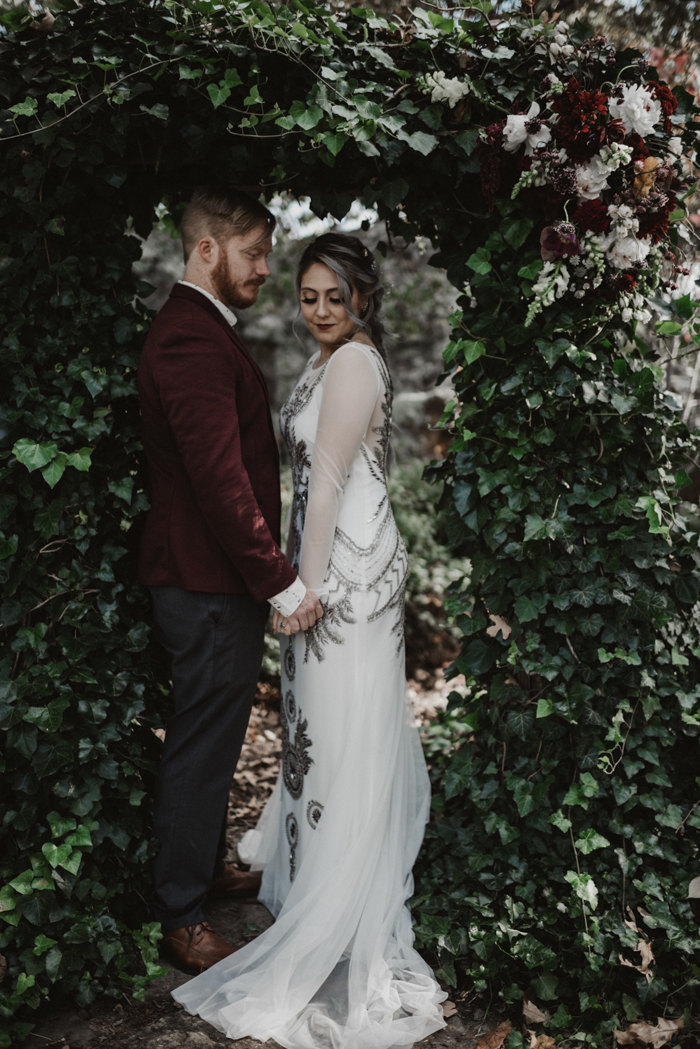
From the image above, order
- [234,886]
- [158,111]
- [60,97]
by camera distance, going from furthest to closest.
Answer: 1. [234,886]
2. [158,111]
3. [60,97]

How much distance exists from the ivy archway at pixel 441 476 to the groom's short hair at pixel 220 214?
0.09 m

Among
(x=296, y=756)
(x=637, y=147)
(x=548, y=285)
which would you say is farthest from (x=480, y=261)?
(x=296, y=756)

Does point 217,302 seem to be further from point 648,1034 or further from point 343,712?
point 648,1034

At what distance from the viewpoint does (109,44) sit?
228 centimetres

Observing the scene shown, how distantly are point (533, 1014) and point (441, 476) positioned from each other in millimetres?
1889

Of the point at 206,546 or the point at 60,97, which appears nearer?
→ the point at 60,97

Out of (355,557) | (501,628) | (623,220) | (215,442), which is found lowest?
(501,628)

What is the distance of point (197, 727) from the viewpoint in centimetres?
272

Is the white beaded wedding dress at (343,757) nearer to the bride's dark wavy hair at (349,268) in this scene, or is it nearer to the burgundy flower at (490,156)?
the bride's dark wavy hair at (349,268)

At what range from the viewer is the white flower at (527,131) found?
93.6 inches

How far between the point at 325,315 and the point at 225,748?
1.67 meters

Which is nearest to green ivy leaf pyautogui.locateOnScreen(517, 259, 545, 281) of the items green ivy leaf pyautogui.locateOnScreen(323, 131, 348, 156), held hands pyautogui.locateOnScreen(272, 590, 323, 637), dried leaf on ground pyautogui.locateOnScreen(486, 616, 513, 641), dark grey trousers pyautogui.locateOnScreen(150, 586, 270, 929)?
green ivy leaf pyautogui.locateOnScreen(323, 131, 348, 156)

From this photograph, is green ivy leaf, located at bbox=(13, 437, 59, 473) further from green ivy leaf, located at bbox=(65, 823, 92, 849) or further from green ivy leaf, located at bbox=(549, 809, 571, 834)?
green ivy leaf, located at bbox=(549, 809, 571, 834)

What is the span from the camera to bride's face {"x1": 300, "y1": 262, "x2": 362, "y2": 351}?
9.00ft
